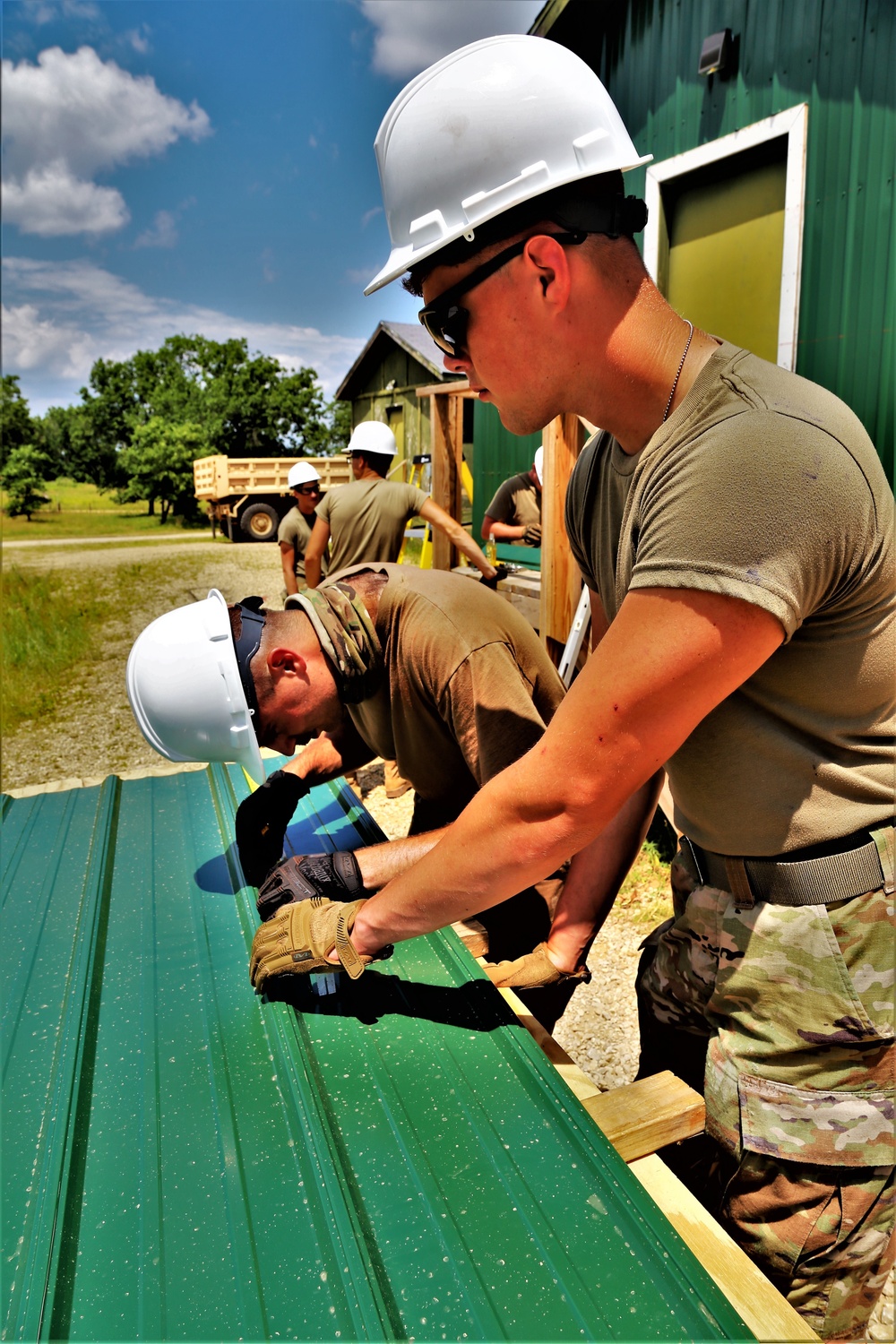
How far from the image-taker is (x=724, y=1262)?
1.23m

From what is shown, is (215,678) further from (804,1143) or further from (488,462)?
(488,462)

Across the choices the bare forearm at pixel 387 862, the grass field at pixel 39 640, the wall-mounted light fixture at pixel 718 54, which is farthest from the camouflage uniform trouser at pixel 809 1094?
the grass field at pixel 39 640

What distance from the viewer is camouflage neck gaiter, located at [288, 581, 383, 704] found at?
6.47ft

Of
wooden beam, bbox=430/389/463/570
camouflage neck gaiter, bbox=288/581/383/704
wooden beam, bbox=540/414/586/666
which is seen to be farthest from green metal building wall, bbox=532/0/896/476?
camouflage neck gaiter, bbox=288/581/383/704

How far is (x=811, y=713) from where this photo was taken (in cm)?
118

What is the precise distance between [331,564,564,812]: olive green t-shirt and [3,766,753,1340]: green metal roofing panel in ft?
1.57

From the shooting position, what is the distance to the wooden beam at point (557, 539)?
4.34m

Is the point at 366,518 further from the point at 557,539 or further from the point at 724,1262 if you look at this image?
the point at 724,1262

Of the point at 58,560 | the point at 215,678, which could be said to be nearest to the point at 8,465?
the point at 58,560

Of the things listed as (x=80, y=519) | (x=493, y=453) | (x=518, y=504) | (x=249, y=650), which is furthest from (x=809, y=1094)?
(x=80, y=519)

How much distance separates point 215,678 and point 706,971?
124 cm

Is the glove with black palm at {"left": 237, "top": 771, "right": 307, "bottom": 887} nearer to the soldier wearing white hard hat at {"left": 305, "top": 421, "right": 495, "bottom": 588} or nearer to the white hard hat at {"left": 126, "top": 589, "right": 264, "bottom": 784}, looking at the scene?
the white hard hat at {"left": 126, "top": 589, "right": 264, "bottom": 784}

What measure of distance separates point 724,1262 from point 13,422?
4457cm

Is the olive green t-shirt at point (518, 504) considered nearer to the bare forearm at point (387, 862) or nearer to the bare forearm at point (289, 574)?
the bare forearm at point (289, 574)
